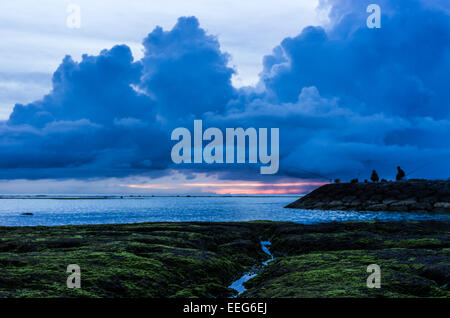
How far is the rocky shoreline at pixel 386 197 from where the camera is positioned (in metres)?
89.1

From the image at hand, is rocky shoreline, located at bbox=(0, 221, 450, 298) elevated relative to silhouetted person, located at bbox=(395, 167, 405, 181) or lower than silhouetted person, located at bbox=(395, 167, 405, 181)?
lower

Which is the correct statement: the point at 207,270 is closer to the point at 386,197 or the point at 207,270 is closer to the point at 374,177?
the point at 386,197

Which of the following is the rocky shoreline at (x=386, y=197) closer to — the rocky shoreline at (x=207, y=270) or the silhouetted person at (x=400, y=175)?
the silhouetted person at (x=400, y=175)

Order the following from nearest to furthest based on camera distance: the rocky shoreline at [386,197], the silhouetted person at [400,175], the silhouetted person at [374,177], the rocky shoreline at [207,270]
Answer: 1. the rocky shoreline at [207,270]
2. the rocky shoreline at [386,197]
3. the silhouetted person at [400,175]
4. the silhouetted person at [374,177]

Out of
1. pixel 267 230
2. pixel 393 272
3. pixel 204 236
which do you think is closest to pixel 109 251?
pixel 204 236

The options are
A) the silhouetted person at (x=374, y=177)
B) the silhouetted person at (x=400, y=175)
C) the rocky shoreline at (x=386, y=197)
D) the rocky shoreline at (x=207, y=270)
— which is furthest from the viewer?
the silhouetted person at (x=374, y=177)

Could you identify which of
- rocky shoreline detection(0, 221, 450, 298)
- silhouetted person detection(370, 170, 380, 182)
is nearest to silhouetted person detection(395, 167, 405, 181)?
silhouetted person detection(370, 170, 380, 182)

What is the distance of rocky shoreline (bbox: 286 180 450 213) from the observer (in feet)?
292

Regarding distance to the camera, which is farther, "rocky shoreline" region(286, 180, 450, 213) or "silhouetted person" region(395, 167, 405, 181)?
"silhouetted person" region(395, 167, 405, 181)

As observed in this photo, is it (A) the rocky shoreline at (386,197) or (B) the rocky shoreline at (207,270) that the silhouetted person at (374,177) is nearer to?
(A) the rocky shoreline at (386,197)

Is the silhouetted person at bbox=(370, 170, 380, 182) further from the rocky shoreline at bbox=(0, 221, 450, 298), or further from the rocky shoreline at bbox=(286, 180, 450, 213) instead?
the rocky shoreline at bbox=(0, 221, 450, 298)

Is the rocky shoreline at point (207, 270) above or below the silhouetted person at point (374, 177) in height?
below

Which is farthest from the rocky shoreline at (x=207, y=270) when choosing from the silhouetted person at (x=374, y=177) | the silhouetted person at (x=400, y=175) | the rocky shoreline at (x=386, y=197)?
the silhouetted person at (x=374, y=177)

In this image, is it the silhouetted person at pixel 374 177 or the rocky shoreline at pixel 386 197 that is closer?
the rocky shoreline at pixel 386 197
